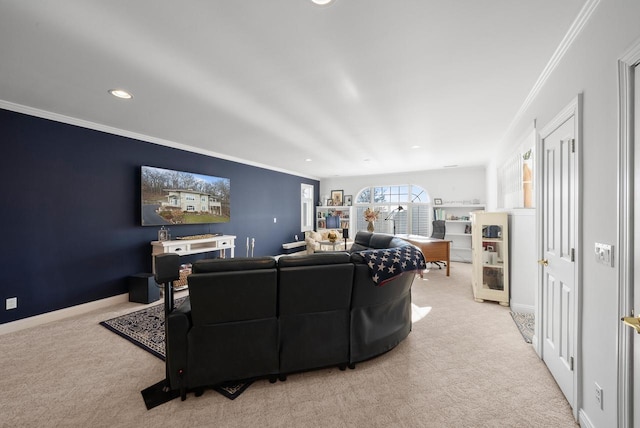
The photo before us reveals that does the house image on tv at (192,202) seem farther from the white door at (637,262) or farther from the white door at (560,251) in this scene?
the white door at (637,262)

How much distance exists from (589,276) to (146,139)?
17.5ft

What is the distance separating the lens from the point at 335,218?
8086 mm

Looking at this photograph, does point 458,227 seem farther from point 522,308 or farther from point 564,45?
point 564,45

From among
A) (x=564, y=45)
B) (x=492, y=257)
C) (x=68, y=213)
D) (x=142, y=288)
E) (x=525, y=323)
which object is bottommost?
(x=525, y=323)

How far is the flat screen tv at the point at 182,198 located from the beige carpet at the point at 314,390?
1934 millimetres

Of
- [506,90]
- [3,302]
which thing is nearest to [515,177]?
[506,90]

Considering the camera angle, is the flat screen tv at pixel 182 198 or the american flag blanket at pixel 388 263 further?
the flat screen tv at pixel 182 198

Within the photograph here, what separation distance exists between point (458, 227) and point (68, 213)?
26.3 ft

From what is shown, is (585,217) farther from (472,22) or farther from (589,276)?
(472,22)

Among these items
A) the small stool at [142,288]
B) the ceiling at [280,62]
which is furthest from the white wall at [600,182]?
the small stool at [142,288]

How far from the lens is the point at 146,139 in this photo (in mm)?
4145

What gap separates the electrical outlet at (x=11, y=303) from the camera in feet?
9.41

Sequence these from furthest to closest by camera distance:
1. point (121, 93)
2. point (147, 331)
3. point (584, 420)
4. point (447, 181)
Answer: point (447, 181)
point (147, 331)
point (121, 93)
point (584, 420)

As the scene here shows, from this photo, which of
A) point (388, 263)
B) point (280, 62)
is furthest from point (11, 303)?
point (388, 263)
